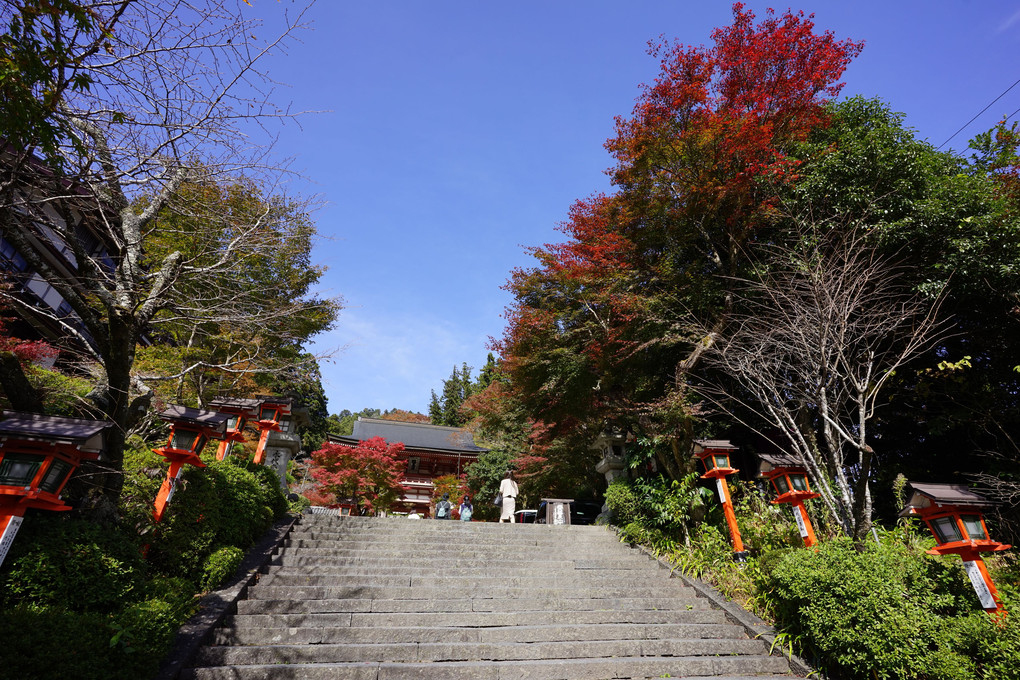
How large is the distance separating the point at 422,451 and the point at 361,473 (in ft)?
31.6

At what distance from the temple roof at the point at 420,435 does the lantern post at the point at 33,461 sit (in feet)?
62.6

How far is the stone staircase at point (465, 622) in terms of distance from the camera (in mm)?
4762

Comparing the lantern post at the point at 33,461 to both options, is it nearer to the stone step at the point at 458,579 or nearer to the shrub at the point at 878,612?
the stone step at the point at 458,579

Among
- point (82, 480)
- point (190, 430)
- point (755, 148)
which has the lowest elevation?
point (82, 480)

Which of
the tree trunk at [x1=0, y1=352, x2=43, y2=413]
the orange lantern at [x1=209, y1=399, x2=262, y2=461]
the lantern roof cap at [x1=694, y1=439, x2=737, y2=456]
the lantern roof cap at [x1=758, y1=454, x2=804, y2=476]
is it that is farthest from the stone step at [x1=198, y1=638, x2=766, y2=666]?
the orange lantern at [x1=209, y1=399, x2=262, y2=461]

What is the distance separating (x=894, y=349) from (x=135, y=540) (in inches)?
522

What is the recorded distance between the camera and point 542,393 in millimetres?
13195

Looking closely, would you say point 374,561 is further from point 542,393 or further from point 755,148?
point 755,148

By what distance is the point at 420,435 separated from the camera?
87.7 ft

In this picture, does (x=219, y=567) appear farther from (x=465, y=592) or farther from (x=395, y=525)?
(x=395, y=525)

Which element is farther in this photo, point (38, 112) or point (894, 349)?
point (894, 349)

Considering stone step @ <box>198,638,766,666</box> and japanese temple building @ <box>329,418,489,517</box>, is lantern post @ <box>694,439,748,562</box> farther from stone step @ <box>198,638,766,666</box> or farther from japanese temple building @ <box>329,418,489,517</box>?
japanese temple building @ <box>329,418,489,517</box>

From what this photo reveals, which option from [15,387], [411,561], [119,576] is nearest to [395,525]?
[411,561]

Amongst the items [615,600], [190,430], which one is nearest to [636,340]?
[615,600]
